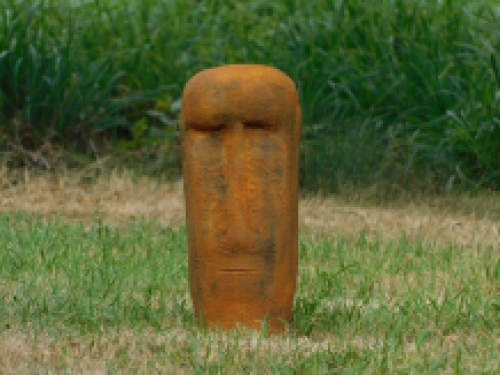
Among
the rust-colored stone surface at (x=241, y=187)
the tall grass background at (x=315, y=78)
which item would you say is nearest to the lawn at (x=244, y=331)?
the rust-colored stone surface at (x=241, y=187)

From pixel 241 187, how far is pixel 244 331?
537 millimetres

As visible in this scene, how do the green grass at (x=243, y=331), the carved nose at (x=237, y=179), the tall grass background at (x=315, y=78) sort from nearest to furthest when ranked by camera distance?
the green grass at (x=243, y=331), the carved nose at (x=237, y=179), the tall grass background at (x=315, y=78)

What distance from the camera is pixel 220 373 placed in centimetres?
324

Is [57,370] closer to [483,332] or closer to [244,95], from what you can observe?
[244,95]

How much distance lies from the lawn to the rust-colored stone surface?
163 millimetres

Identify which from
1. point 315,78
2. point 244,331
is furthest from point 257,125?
point 315,78

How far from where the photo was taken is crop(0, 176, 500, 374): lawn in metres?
3.38

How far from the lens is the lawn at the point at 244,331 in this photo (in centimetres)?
338

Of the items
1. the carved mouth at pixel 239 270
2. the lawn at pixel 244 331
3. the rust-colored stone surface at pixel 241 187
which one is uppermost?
the rust-colored stone surface at pixel 241 187

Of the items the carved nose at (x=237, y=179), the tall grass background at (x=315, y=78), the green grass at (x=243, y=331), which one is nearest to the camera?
the green grass at (x=243, y=331)

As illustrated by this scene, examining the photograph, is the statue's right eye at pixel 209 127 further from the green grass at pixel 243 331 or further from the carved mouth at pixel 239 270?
the green grass at pixel 243 331

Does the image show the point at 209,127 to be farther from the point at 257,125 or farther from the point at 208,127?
the point at 257,125

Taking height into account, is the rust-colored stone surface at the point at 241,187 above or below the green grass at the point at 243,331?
above

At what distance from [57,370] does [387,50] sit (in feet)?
17.7
